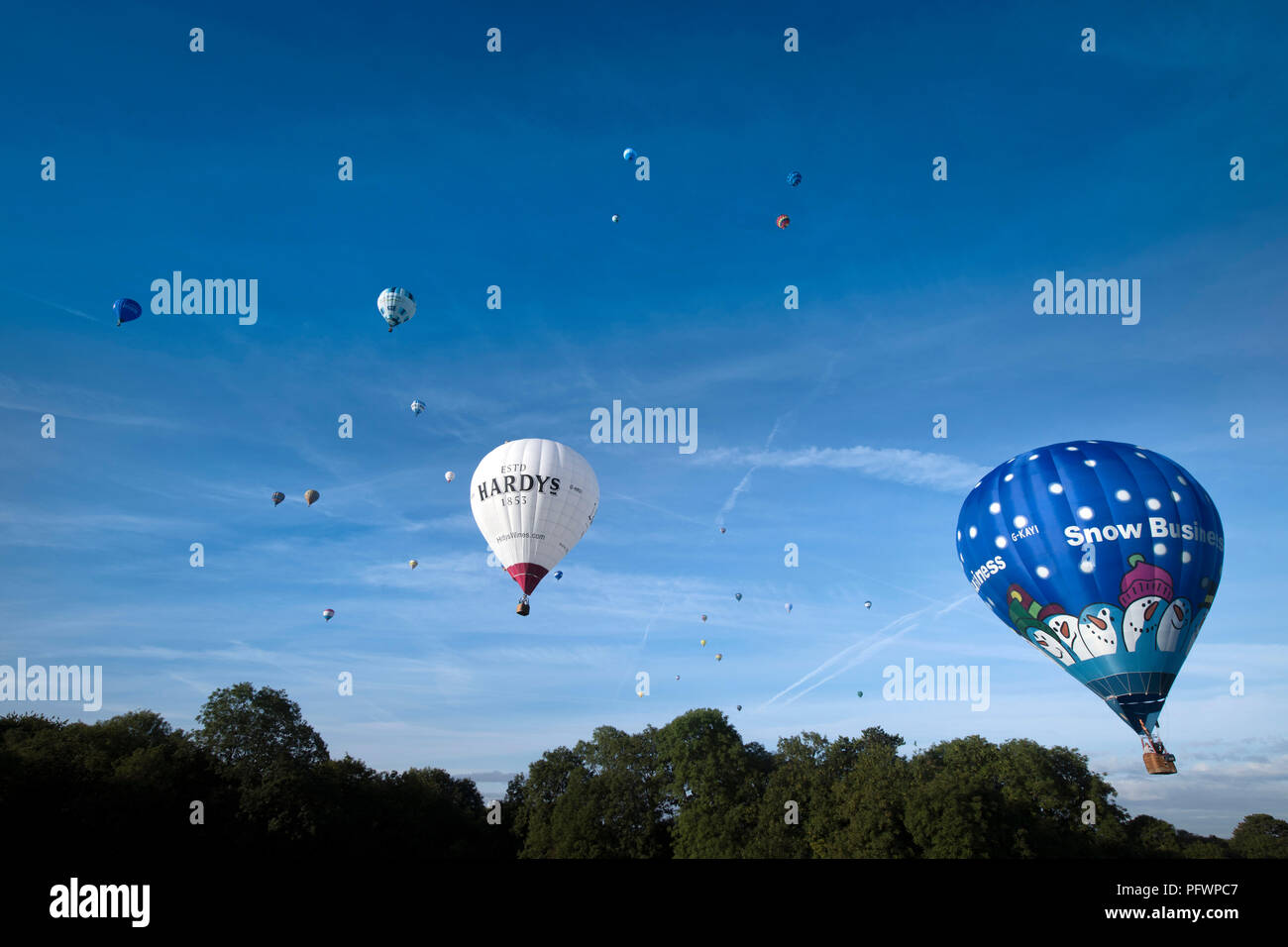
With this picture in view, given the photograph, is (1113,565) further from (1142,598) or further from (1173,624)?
(1173,624)

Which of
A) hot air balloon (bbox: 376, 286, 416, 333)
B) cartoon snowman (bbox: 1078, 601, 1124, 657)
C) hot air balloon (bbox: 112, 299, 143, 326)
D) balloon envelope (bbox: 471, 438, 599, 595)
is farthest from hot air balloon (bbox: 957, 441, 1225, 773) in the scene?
hot air balloon (bbox: 112, 299, 143, 326)

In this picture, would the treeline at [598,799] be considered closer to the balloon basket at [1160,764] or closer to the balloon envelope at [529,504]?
the balloon basket at [1160,764]

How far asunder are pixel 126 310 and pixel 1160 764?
37.0m

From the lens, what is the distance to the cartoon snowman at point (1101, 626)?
23109 millimetres

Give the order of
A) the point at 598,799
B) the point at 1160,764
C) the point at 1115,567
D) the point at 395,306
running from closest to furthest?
the point at 1160,764
the point at 1115,567
the point at 395,306
the point at 598,799

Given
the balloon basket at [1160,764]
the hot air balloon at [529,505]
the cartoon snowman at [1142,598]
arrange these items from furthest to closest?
the hot air balloon at [529,505] < the cartoon snowman at [1142,598] < the balloon basket at [1160,764]

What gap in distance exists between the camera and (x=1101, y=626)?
23250 millimetres

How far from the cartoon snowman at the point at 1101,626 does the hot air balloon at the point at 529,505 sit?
681 inches

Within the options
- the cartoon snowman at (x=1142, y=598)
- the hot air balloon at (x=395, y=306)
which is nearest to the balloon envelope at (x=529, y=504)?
the hot air balloon at (x=395, y=306)

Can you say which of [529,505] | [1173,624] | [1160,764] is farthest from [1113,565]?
[529,505]
